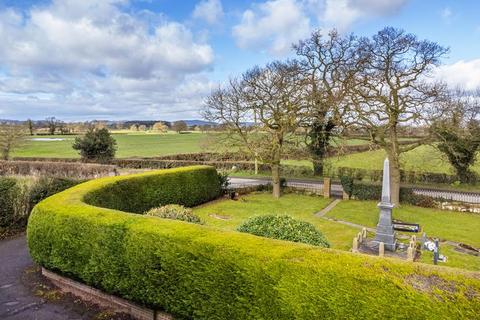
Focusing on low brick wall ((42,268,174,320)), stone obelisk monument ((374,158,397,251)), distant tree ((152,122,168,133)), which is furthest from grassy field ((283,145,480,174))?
distant tree ((152,122,168,133))

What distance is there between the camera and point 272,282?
5.96 meters

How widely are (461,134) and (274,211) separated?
1460cm

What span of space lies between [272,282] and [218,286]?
3.88 ft

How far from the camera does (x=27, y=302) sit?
8.82 meters

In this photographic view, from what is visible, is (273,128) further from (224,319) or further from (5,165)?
(5,165)

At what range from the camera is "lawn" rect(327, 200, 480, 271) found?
542 inches

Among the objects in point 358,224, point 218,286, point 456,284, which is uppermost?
point 456,284

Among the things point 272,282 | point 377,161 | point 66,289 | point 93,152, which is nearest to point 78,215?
point 66,289

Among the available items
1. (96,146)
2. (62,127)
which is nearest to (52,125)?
(62,127)

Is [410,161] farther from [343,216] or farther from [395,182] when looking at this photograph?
[343,216]

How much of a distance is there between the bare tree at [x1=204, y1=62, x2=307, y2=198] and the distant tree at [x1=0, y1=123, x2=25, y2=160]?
2661 centimetres

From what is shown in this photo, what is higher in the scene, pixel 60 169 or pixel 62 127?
pixel 62 127

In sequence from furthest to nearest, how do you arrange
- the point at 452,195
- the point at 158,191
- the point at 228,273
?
1. the point at 452,195
2. the point at 158,191
3. the point at 228,273

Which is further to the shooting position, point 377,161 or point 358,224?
point 377,161
